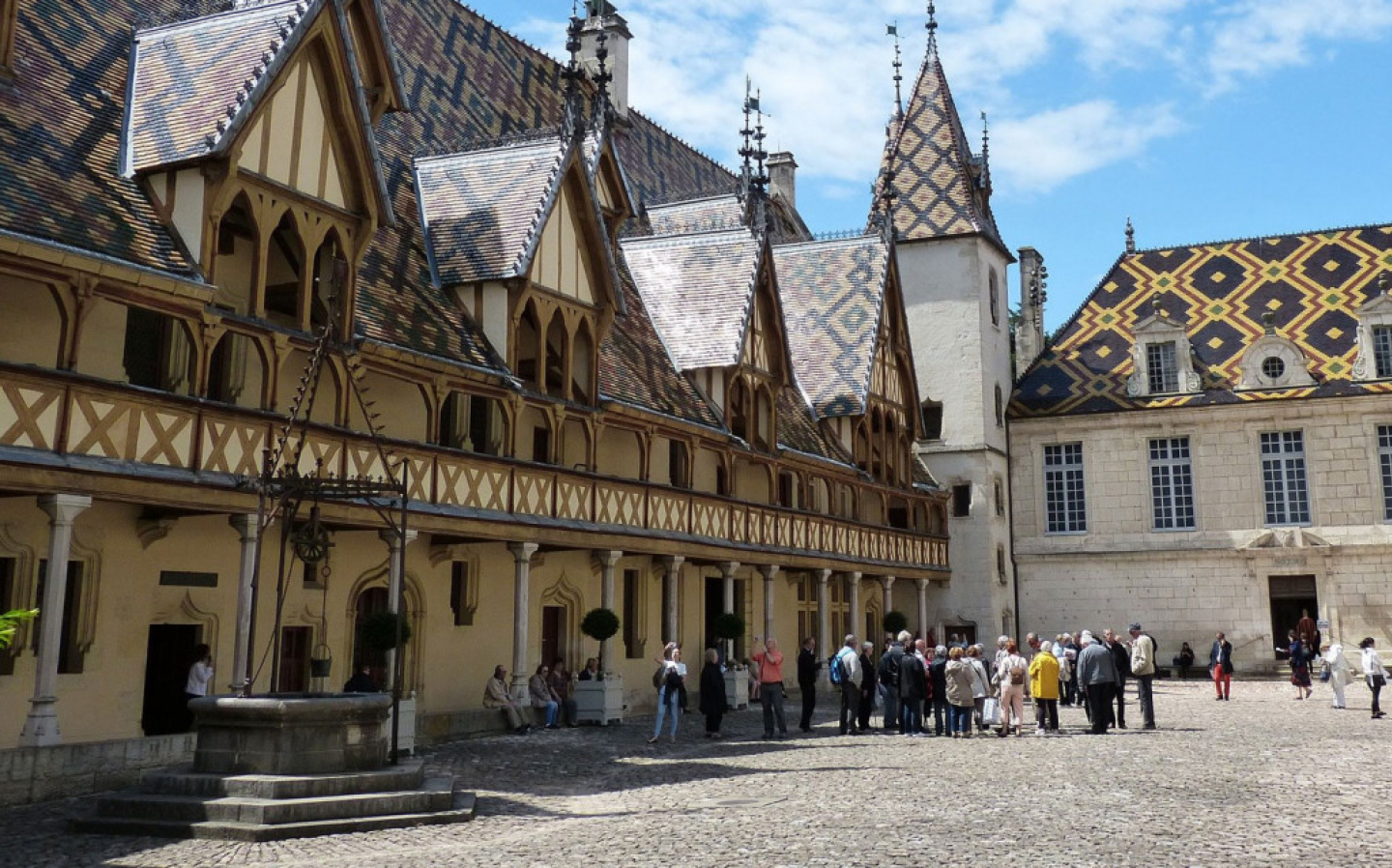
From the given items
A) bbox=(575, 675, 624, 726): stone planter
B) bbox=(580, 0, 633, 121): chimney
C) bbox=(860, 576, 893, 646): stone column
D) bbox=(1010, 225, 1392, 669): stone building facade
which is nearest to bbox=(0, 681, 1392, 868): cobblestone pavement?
bbox=(575, 675, 624, 726): stone planter

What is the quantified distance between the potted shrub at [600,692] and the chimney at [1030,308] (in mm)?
24488

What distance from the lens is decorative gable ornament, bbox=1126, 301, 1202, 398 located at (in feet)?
125

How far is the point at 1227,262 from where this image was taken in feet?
133

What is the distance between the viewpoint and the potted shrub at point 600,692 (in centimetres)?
2050

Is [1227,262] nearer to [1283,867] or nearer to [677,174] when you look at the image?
[677,174]

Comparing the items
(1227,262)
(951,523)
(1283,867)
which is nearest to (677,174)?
(951,523)

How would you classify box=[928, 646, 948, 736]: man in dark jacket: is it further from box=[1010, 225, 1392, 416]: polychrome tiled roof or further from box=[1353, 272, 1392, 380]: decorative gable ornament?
box=[1353, 272, 1392, 380]: decorative gable ornament

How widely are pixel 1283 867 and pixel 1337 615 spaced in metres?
29.9

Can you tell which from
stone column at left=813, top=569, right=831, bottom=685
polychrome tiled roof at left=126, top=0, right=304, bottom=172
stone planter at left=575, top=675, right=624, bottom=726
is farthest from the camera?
stone column at left=813, top=569, right=831, bottom=685

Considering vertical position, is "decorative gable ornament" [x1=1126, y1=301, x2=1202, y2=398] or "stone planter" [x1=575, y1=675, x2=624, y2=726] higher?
"decorative gable ornament" [x1=1126, y1=301, x2=1202, y2=398]

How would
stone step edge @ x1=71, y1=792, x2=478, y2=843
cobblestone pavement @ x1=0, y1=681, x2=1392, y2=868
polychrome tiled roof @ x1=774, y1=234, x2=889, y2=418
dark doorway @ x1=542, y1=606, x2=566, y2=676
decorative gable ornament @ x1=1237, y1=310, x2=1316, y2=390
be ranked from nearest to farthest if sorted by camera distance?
1. cobblestone pavement @ x1=0, y1=681, x2=1392, y2=868
2. stone step edge @ x1=71, y1=792, x2=478, y2=843
3. dark doorway @ x1=542, y1=606, x2=566, y2=676
4. polychrome tiled roof @ x1=774, y1=234, x2=889, y2=418
5. decorative gable ornament @ x1=1237, y1=310, x2=1316, y2=390

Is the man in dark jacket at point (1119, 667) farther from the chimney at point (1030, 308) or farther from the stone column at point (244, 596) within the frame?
the chimney at point (1030, 308)

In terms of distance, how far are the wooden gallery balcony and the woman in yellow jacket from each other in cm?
680

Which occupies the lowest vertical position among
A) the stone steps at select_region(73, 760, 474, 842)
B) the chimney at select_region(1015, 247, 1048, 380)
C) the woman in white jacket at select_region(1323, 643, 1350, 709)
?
the stone steps at select_region(73, 760, 474, 842)
